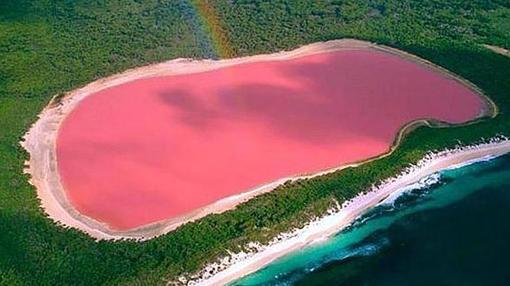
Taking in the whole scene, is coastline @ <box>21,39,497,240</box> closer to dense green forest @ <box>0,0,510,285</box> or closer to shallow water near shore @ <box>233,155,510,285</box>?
dense green forest @ <box>0,0,510,285</box>

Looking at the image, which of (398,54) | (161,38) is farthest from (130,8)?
(398,54)

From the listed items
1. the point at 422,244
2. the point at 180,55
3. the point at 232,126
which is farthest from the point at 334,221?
the point at 180,55

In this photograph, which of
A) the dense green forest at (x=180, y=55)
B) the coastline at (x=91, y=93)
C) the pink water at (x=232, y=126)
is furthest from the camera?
the pink water at (x=232, y=126)

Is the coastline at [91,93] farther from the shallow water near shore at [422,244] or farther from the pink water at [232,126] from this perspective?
the shallow water near shore at [422,244]

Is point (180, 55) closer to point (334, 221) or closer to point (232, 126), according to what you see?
point (232, 126)

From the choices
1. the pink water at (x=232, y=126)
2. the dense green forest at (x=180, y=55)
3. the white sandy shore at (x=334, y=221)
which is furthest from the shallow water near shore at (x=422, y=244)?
the pink water at (x=232, y=126)

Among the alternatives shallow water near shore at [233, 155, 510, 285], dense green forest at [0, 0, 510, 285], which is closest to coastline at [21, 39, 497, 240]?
Result: dense green forest at [0, 0, 510, 285]

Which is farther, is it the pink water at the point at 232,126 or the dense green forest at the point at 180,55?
the pink water at the point at 232,126

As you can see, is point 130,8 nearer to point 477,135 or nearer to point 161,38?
point 161,38
